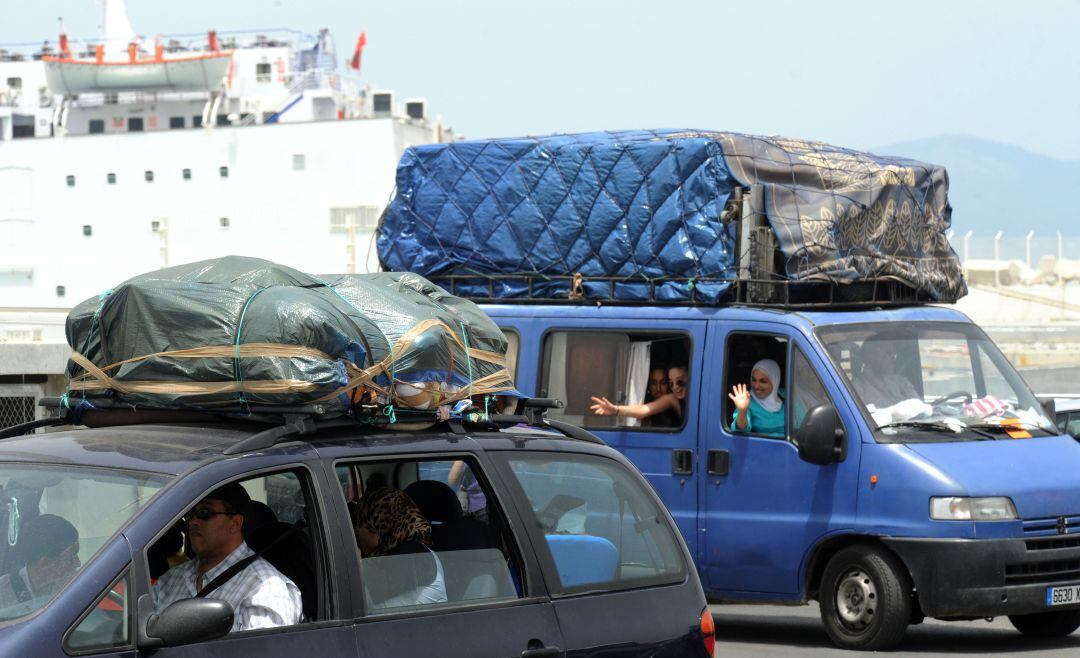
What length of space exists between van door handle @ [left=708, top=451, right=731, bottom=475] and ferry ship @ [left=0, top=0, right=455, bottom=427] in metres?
31.3

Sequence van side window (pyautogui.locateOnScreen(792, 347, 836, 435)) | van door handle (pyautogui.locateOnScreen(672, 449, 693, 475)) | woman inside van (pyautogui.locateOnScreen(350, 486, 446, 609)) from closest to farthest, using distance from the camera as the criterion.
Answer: woman inside van (pyautogui.locateOnScreen(350, 486, 446, 609))
van side window (pyautogui.locateOnScreen(792, 347, 836, 435))
van door handle (pyautogui.locateOnScreen(672, 449, 693, 475))

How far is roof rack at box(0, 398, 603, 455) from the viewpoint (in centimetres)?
440

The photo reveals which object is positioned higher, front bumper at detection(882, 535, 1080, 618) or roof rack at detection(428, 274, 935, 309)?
roof rack at detection(428, 274, 935, 309)

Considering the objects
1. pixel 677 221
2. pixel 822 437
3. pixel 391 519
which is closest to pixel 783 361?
pixel 822 437

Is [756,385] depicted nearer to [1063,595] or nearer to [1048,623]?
[1063,595]

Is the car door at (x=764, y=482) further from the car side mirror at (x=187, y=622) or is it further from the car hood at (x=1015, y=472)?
the car side mirror at (x=187, y=622)

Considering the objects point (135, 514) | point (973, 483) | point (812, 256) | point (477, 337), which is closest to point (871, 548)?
point (973, 483)

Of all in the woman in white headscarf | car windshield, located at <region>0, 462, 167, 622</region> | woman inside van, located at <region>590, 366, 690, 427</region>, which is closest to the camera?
car windshield, located at <region>0, 462, 167, 622</region>

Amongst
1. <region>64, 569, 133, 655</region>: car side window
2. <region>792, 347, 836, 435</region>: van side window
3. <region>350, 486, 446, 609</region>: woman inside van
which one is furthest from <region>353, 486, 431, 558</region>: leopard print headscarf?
<region>792, 347, 836, 435</region>: van side window

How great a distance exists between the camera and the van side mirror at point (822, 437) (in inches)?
350

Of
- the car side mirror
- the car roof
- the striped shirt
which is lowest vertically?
the striped shirt

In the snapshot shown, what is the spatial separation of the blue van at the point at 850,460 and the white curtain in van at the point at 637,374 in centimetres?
1

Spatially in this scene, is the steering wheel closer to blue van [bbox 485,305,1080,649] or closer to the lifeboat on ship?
blue van [bbox 485,305,1080,649]

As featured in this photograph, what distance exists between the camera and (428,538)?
501 cm
